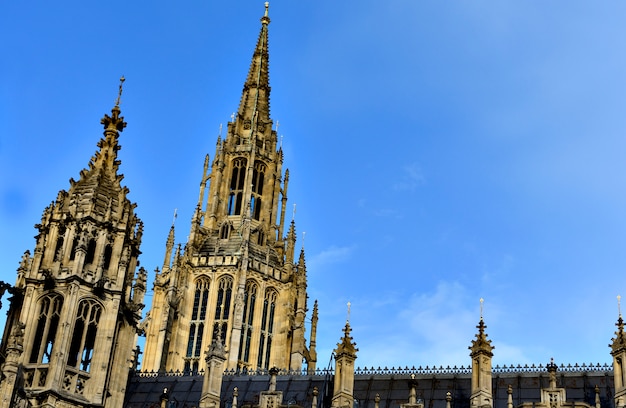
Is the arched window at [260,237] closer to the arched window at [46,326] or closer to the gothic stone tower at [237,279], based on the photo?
the gothic stone tower at [237,279]

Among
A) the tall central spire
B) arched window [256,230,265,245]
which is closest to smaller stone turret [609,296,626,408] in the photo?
arched window [256,230,265,245]

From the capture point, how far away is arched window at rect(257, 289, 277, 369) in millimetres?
77188

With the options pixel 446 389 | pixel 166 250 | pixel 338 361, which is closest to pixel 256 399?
pixel 338 361

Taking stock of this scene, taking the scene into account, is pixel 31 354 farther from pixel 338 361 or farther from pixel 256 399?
pixel 338 361

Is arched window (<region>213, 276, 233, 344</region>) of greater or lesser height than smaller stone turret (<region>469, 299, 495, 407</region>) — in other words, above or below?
above

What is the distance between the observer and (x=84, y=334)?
4744 cm

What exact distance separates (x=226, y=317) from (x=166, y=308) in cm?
470

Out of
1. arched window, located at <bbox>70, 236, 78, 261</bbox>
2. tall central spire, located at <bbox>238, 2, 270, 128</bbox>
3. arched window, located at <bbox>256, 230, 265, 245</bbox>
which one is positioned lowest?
arched window, located at <bbox>70, 236, 78, 261</bbox>

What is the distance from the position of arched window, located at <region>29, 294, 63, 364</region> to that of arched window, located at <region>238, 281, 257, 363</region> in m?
29.5

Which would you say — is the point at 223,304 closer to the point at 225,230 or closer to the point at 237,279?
the point at 237,279

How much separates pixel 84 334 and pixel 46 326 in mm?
1806

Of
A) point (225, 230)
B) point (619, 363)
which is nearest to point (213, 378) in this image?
point (619, 363)

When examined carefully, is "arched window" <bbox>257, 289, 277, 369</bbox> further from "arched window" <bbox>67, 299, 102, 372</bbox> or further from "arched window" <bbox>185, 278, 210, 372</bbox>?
"arched window" <bbox>67, 299, 102, 372</bbox>

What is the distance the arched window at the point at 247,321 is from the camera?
7638cm
